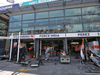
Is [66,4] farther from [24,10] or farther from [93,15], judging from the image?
[24,10]

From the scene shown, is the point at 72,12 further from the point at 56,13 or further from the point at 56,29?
the point at 56,29

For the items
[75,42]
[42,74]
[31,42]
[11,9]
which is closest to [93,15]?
[75,42]

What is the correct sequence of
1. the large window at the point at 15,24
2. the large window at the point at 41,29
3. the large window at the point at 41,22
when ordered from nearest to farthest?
1. the large window at the point at 41,29
2. the large window at the point at 41,22
3. the large window at the point at 15,24

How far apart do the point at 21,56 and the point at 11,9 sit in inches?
528

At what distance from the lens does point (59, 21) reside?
1634cm

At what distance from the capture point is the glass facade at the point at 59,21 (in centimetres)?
1501

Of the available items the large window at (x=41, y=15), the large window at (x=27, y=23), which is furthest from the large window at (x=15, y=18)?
the large window at (x=41, y=15)

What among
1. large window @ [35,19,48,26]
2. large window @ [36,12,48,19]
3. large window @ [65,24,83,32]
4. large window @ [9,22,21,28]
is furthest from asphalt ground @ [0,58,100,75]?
large window @ [9,22,21,28]

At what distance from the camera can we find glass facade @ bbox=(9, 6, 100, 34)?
49.2ft

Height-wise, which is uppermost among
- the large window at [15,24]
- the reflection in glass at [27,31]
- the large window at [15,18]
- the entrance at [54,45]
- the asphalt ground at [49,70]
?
the large window at [15,18]

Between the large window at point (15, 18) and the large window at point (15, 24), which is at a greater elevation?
the large window at point (15, 18)

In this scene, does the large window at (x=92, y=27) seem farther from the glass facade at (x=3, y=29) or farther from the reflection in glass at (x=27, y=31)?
the glass facade at (x=3, y=29)

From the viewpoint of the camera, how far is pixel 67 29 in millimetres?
15781

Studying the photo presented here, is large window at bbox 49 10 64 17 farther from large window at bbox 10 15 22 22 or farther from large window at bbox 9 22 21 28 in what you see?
large window at bbox 9 22 21 28
